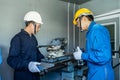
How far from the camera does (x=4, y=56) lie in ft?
8.21

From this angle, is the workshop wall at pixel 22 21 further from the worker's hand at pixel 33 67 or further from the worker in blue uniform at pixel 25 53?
the worker's hand at pixel 33 67

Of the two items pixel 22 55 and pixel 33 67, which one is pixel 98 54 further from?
pixel 22 55

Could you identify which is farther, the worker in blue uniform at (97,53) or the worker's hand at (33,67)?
the worker's hand at (33,67)

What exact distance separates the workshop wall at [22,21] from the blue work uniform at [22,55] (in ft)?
1.67

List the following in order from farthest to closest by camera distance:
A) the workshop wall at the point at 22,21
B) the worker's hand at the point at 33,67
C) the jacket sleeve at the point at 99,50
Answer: the workshop wall at the point at 22,21
the worker's hand at the point at 33,67
the jacket sleeve at the point at 99,50

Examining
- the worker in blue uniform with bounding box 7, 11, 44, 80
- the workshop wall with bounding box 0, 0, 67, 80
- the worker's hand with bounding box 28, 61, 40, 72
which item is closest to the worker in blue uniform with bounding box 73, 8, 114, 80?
the worker's hand with bounding box 28, 61, 40, 72

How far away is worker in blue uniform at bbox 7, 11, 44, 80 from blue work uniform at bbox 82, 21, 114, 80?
598mm

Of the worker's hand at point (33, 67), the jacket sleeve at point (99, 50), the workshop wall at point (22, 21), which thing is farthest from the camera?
the workshop wall at point (22, 21)

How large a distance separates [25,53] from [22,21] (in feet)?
2.59

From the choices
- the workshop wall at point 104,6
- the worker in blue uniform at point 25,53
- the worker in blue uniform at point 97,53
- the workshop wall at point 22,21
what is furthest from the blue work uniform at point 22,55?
the workshop wall at point 104,6

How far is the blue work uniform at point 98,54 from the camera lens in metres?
1.59

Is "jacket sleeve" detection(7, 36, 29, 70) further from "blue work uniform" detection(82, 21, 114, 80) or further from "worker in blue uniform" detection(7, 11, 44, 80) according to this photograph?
"blue work uniform" detection(82, 21, 114, 80)

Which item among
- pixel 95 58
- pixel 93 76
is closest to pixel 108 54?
pixel 95 58

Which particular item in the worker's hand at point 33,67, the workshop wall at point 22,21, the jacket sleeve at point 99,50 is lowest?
the worker's hand at point 33,67
